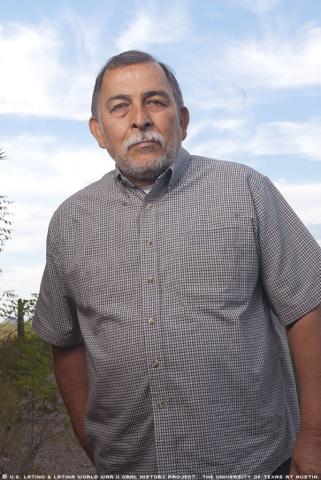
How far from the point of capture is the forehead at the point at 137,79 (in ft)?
11.0

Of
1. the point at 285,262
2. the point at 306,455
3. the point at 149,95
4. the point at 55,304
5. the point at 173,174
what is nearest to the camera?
the point at 306,455

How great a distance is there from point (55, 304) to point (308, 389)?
1.21 metres

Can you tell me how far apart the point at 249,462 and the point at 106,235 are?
1.08m

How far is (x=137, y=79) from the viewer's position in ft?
11.1

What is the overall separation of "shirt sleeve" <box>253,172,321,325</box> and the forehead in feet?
2.19

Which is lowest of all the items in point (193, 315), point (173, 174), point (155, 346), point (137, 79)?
point (155, 346)

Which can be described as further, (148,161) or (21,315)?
(21,315)

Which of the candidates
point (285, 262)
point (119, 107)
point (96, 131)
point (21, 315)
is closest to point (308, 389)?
point (285, 262)

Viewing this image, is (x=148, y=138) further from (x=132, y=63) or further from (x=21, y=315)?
(x=21, y=315)

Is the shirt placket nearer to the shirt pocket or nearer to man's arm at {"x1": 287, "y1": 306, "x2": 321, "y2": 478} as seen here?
the shirt pocket

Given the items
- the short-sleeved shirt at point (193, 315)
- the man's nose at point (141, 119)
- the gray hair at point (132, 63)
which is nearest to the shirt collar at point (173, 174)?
the short-sleeved shirt at point (193, 315)

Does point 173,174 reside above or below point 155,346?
above

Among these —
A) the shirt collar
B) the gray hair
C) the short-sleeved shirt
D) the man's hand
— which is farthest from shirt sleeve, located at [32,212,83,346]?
the man's hand

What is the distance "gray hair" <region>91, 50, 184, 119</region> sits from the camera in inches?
136
